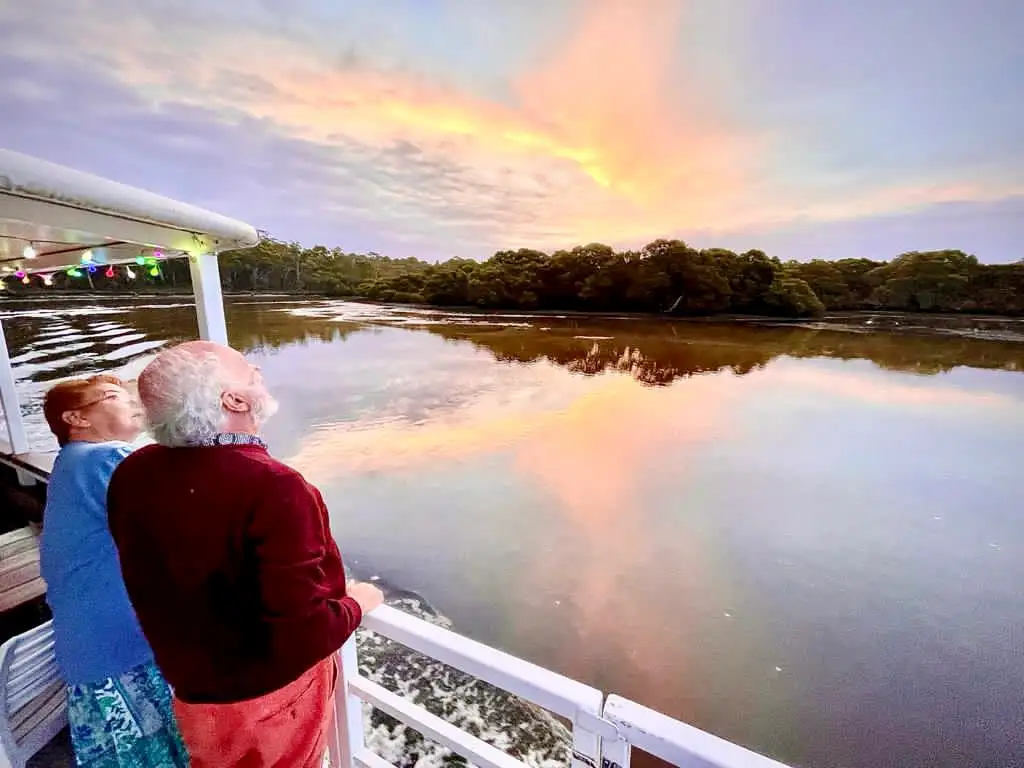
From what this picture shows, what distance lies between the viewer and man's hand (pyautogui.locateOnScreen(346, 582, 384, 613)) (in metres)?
0.93

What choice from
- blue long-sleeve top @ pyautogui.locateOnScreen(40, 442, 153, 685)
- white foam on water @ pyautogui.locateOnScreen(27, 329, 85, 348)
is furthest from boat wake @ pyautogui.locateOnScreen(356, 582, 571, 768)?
white foam on water @ pyautogui.locateOnScreen(27, 329, 85, 348)

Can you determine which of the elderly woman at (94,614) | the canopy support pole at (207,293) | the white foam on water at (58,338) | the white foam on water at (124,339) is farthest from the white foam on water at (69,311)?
the elderly woman at (94,614)

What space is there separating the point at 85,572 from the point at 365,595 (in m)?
0.56

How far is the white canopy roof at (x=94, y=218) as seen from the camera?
3.12ft

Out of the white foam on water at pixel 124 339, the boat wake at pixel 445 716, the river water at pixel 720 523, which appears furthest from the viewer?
the white foam on water at pixel 124 339

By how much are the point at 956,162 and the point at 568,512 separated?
2299 cm

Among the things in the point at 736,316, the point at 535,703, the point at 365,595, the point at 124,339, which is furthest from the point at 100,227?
the point at 736,316

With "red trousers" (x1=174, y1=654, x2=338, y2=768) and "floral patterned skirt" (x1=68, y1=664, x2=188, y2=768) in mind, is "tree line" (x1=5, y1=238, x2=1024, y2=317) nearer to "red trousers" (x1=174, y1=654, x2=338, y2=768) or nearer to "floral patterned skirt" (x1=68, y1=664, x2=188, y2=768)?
"floral patterned skirt" (x1=68, y1=664, x2=188, y2=768)

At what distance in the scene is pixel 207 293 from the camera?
188 cm

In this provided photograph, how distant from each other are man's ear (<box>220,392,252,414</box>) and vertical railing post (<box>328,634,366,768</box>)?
74cm

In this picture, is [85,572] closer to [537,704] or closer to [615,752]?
[537,704]

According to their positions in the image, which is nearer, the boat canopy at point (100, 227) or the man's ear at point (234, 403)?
the man's ear at point (234, 403)

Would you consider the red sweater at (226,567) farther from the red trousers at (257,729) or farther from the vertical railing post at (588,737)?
the vertical railing post at (588,737)

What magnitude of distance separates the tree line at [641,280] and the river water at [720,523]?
3916 mm
